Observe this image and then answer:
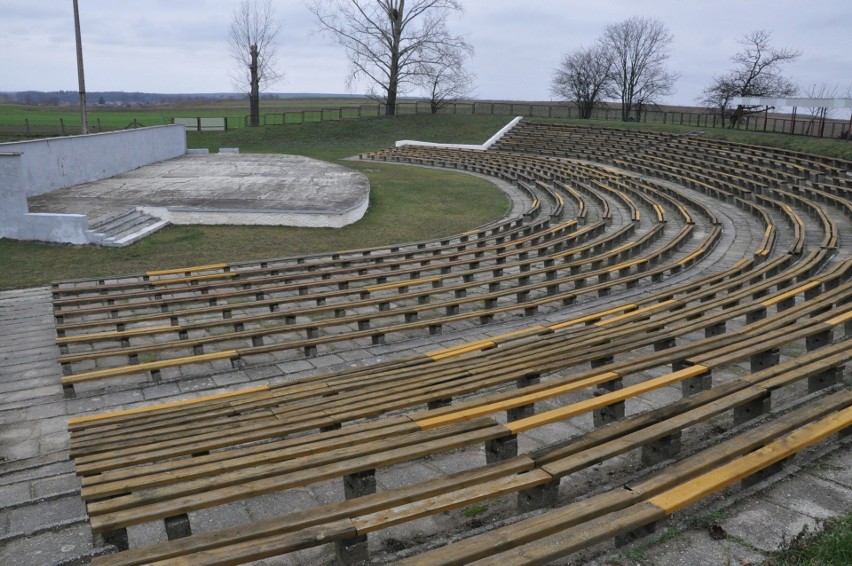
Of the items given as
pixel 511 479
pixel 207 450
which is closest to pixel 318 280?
pixel 207 450

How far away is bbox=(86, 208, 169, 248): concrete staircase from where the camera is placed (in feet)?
56.1

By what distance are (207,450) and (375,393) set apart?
170 centimetres

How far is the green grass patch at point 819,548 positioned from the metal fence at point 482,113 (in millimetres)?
30836

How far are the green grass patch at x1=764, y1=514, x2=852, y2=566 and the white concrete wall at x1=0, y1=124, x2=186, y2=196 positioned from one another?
19.3 m

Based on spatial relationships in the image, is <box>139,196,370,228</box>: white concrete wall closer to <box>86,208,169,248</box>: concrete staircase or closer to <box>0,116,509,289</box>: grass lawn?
<box>0,116,509,289</box>: grass lawn

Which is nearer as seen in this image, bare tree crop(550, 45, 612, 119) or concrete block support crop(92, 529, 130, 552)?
concrete block support crop(92, 529, 130, 552)

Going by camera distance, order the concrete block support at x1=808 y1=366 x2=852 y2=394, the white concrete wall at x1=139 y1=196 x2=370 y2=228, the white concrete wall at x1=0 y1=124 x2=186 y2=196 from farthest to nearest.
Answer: the white concrete wall at x1=0 y1=124 x2=186 y2=196 < the white concrete wall at x1=139 y1=196 x2=370 y2=228 < the concrete block support at x1=808 y1=366 x2=852 y2=394

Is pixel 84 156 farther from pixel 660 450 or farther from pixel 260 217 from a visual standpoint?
pixel 660 450

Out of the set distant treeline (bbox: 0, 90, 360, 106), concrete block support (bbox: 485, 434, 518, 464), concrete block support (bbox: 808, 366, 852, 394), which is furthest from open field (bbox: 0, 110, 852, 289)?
distant treeline (bbox: 0, 90, 360, 106)

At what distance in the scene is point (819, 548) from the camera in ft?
11.7

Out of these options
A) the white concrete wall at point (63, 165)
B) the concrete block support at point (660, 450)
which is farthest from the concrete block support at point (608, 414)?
the white concrete wall at point (63, 165)

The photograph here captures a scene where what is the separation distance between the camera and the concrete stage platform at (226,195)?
64.1ft

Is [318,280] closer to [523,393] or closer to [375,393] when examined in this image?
[375,393]

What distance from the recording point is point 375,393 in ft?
20.5
